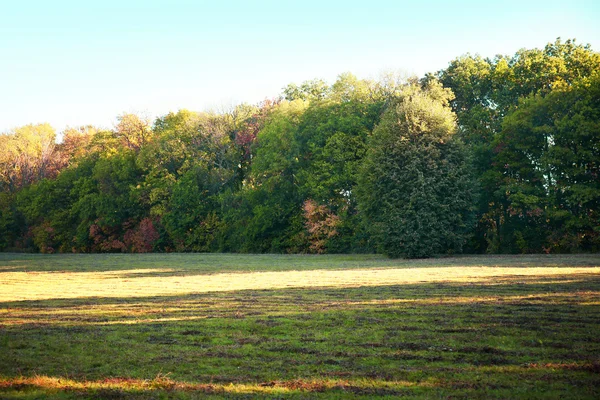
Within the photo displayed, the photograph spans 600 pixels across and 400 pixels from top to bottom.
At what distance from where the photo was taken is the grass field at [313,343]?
8.12 m

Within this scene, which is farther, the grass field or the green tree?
the green tree

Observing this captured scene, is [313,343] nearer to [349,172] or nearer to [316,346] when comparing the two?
[316,346]

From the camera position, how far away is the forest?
4609 cm

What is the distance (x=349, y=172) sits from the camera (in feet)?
191

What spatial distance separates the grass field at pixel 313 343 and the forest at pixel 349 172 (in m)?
27.0

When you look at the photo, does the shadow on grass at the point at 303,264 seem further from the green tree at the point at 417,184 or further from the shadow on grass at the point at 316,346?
the shadow on grass at the point at 316,346

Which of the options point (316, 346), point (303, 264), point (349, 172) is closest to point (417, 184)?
point (303, 264)

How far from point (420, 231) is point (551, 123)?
16566 mm

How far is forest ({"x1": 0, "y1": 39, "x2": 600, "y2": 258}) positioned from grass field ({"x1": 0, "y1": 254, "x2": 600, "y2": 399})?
1062 inches

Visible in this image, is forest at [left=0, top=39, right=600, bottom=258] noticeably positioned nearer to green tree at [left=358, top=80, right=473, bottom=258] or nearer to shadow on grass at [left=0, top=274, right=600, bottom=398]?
green tree at [left=358, top=80, right=473, bottom=258]

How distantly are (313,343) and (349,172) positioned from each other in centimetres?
4760

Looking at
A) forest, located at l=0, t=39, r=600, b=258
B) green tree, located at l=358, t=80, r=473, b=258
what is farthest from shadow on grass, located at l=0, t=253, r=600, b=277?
forest, located at l=0, t=39, r=600, b=258

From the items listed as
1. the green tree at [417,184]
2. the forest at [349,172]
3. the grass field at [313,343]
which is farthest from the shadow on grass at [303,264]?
the grass field at [313,343]

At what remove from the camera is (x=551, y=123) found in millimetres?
48656
